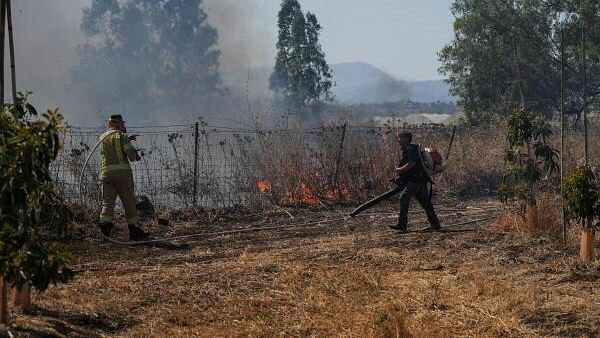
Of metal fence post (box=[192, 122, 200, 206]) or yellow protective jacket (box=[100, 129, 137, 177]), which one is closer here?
yellow protective jacket (box=[100, 129, 137, 177])

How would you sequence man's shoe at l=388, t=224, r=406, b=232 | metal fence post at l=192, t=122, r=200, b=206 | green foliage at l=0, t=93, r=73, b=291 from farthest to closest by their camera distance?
metal fence post at l=192, t=122, r=200, b=206 < man's shoe at l=388, t=224, r=406, b=232 < green foliage at l=0, t=93, r=73, b=291

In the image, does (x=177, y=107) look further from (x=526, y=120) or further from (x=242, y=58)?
(x=526, y=120)

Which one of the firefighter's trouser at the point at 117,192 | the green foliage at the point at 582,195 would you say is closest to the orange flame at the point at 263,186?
the firefighter's trouser at the point at 117,192

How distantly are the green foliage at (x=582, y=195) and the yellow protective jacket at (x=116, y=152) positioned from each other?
5.55m

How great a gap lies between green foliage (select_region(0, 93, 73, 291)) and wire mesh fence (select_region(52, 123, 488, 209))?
7.05 metres

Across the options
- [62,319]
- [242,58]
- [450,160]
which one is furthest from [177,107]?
[62,319]

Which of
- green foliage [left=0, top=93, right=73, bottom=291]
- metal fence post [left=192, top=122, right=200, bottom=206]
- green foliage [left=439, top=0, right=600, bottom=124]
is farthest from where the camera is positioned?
green foliage [left=439, top=0, right=600, bottom=124]

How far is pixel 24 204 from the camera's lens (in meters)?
4.48

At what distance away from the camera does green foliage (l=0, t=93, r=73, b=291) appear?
14.0ft

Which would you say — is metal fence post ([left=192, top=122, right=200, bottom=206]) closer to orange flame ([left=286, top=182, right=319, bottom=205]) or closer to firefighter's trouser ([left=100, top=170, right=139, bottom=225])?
orange flame ([left=286, top=182, right=319, bottom=205])

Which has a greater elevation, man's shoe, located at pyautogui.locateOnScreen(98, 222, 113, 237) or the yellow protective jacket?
the yellow protective jacket

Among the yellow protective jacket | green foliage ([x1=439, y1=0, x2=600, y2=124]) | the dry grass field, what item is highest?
green foliage ([x1=439, y1=0, x2=600, y2=124])

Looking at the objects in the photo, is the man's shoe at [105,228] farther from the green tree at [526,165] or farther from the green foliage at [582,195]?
the green foliage at [582,195]

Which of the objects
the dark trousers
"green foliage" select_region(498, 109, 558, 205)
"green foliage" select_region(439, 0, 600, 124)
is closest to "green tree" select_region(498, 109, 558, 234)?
"green foliage" select_region(498, 109, 558, 205)
